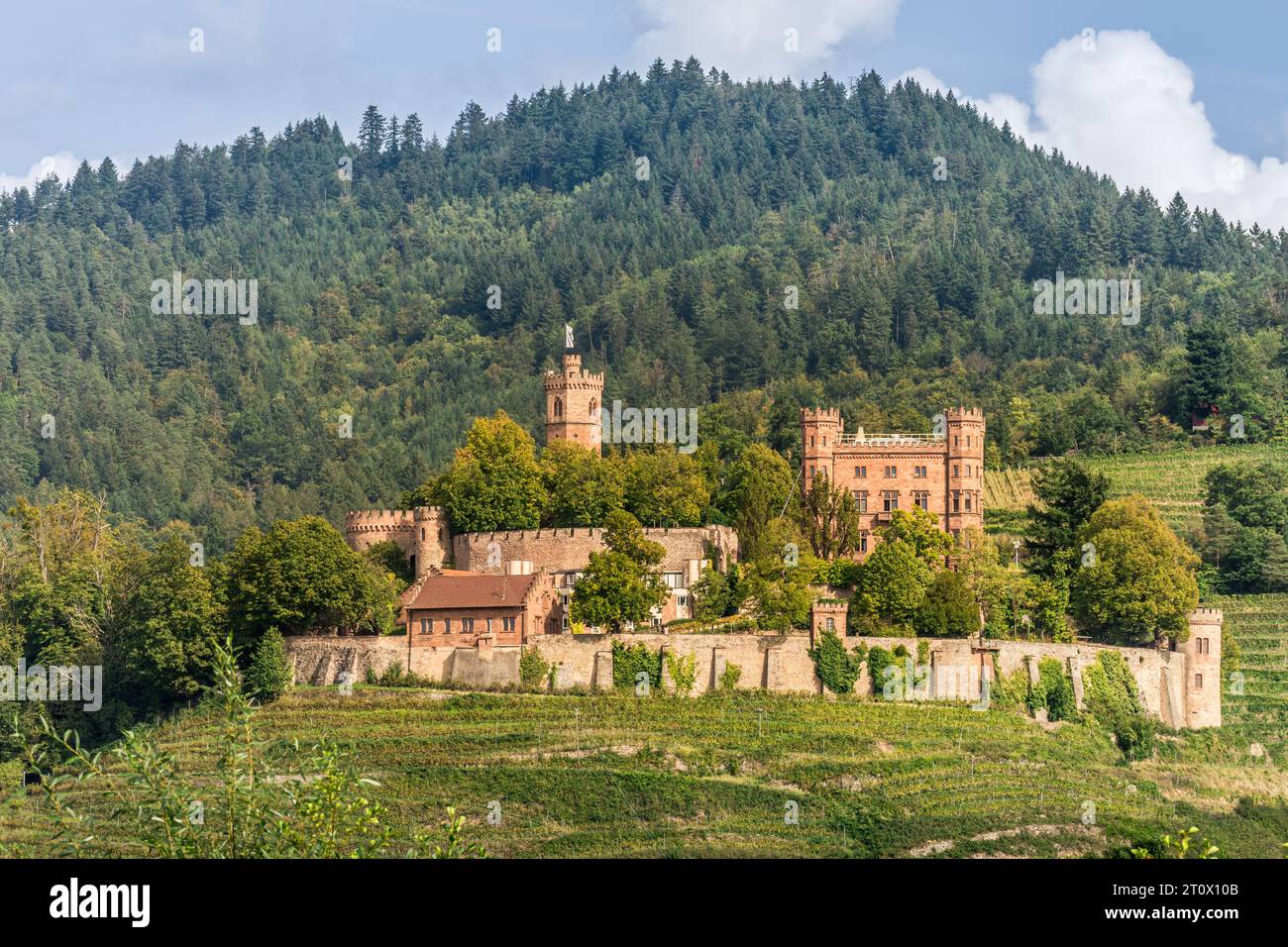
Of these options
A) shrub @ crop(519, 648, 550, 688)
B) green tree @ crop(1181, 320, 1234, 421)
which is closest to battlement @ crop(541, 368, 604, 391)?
shrub @ crop(519, 648, 550, 688)

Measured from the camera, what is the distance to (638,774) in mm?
48375

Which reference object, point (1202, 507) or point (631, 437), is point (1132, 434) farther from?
point (631, 437)

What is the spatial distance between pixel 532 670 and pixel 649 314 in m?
76.9

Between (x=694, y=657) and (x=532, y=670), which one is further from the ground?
(x=694, y=657)

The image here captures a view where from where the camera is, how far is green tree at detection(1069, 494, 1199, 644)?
57344mm

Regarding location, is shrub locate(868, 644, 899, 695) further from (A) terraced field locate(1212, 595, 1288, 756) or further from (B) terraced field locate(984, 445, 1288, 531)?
(B) terraced field locate(984, 445, 1288, 531)

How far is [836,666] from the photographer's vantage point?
2064 inches

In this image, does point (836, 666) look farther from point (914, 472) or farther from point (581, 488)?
point (581, 488)

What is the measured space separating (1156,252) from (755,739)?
10418 cm

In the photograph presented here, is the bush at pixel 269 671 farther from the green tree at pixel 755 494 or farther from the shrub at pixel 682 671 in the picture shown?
the green tree at pixel 755 494

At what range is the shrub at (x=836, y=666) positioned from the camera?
52.4m

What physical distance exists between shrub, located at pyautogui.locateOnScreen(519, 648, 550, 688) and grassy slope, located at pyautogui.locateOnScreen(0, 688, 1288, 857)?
29.8 inches

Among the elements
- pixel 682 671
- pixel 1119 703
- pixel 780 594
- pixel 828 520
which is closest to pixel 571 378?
pixel 828 520
